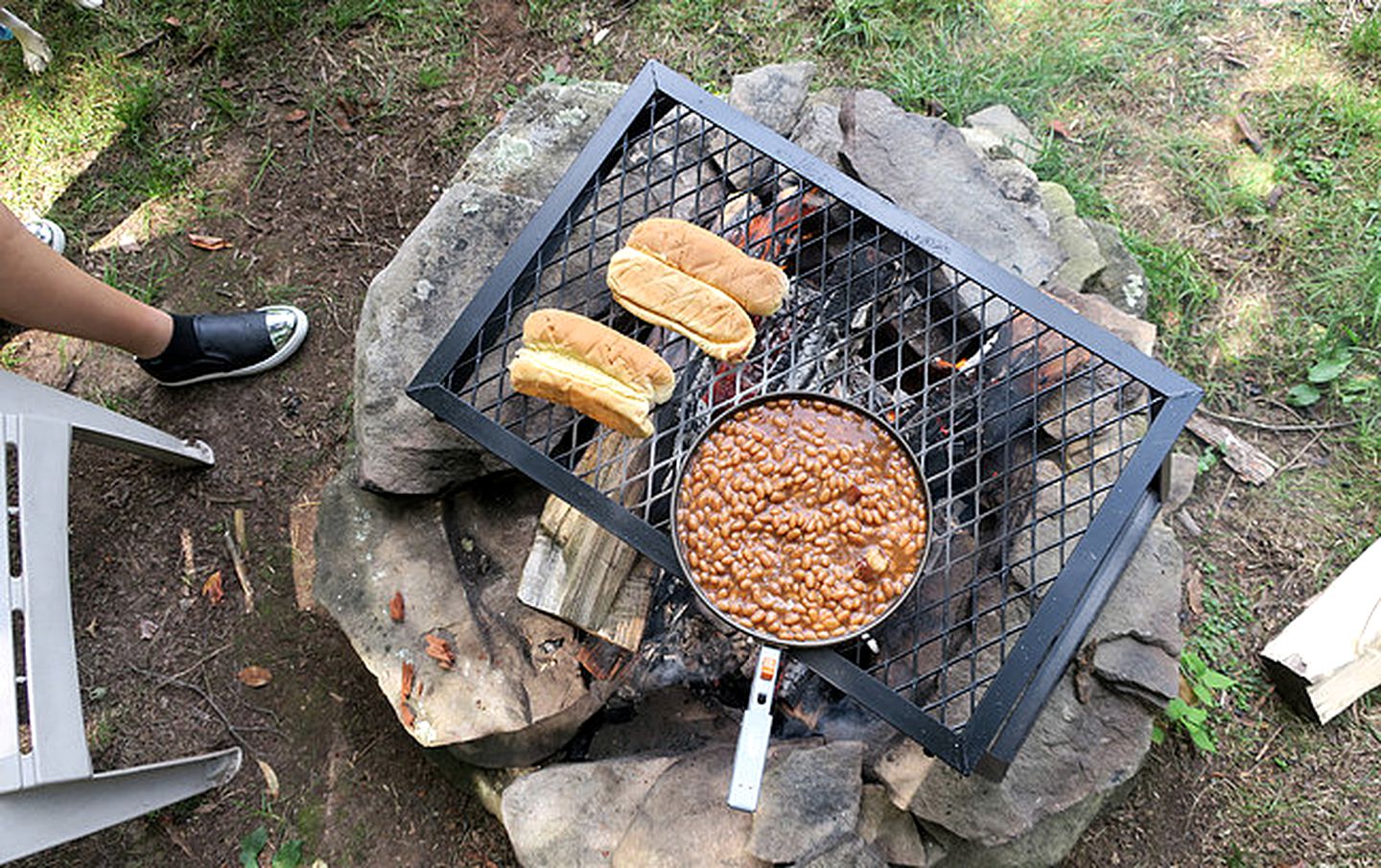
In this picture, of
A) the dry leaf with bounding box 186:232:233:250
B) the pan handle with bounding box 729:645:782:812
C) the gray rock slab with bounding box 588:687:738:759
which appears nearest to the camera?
the pan handle with bounding box 729:645:782:812

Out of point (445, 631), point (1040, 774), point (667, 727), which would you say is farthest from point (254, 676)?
point (1040, 774)

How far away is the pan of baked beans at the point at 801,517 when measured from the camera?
1.90 meters

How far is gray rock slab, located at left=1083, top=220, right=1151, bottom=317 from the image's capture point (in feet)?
9.56

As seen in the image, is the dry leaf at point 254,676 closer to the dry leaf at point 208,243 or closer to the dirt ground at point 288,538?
the dirt ground at point 288,538

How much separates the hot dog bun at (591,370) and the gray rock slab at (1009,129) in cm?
181

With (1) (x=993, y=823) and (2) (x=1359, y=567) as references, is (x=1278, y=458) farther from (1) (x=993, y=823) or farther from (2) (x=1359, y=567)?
(1) (x=993, y=823)

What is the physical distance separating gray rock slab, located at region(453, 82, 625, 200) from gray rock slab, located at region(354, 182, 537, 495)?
13 cm

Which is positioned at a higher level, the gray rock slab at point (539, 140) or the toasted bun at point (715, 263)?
the toasted bun at point (715, 263)

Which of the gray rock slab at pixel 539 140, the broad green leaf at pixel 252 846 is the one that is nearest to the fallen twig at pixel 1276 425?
the gray rock slab at pixel 539 140

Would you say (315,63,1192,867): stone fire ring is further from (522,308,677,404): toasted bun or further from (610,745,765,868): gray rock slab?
(522,308,677,404): toasted bun

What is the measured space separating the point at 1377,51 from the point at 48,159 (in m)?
4.89

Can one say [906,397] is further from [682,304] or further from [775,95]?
[775,95]

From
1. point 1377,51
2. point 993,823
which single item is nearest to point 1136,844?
point 993,823

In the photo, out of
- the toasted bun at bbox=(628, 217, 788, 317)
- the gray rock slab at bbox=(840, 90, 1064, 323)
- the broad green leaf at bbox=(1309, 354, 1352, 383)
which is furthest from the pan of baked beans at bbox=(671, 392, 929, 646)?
the broad green leaf at bbox=(1309, 354, 1352, 383)
